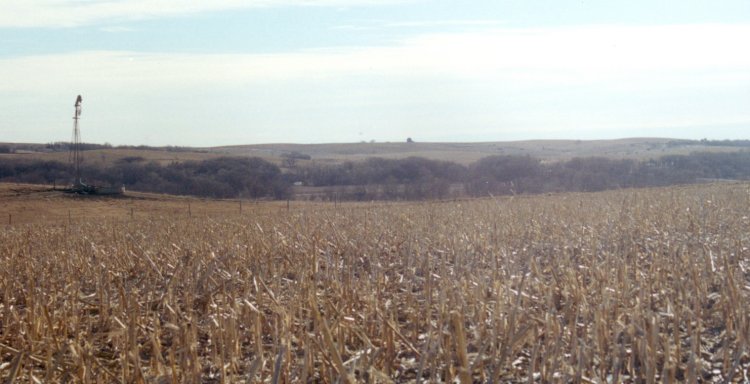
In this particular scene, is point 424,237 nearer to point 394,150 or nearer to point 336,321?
point 336,321

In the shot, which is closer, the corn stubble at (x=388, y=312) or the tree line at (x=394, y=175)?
the corn stubble at (x=388, y=312)

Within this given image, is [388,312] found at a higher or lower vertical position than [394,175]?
higher

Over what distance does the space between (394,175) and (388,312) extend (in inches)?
1913

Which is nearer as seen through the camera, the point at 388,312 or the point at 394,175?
the point at 388,312

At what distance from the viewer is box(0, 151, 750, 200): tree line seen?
154 feet

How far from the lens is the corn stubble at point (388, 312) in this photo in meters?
5.01

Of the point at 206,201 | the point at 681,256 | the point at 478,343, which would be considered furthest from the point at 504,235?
the point at 206,201

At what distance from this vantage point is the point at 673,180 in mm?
45906

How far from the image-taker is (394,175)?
55.2m

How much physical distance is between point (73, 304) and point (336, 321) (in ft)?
7.89

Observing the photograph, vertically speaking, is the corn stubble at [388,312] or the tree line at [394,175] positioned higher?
the corn stubble at [388,312]

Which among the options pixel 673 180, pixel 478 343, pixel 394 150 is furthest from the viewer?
pixel 394 150

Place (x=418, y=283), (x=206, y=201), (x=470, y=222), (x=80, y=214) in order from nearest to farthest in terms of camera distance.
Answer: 1. (x=418, y=283)
2. (x=470, y=222)
3. (x=80, y=214)
4. (x=206, y=201)

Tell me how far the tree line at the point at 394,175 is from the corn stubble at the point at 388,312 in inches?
1248
